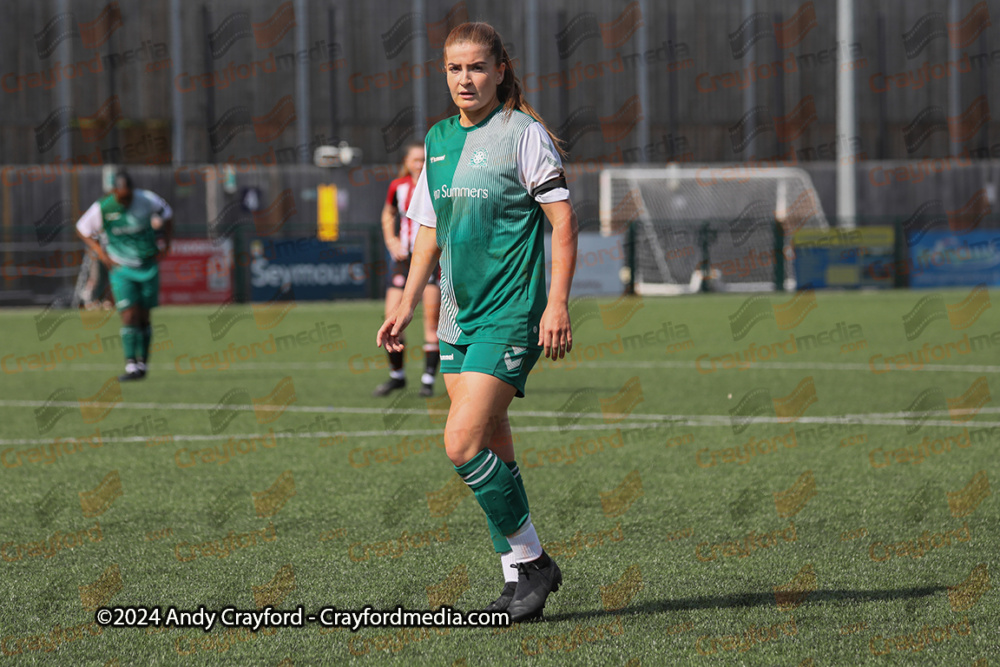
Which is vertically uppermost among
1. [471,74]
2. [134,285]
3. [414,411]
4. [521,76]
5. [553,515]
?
[521,76]

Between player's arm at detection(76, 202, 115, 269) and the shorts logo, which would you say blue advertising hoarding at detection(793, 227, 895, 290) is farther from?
A: the shorts logo

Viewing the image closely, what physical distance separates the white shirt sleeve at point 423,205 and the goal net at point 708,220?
25.2m

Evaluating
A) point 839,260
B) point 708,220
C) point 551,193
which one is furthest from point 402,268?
point 839,260

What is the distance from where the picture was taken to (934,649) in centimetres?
386

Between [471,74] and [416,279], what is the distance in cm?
71

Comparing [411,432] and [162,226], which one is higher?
[162,226]

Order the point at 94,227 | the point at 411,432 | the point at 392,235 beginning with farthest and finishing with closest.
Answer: the point at 94,227 → the point at 392,235 → the point at 411,432

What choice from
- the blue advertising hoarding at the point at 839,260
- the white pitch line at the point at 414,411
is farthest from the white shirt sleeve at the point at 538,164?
the blue advertising hoarding at the point at 839,260

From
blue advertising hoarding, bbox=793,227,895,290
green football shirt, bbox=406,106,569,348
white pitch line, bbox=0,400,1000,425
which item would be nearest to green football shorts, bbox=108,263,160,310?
white pitch line, bbox=0,400,1000,425

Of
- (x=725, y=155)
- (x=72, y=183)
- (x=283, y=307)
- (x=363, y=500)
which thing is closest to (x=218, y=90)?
(x=72, y=183)

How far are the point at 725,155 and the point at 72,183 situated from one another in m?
17.8

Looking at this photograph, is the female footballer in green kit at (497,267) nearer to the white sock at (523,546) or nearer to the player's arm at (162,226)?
the white sock at (523,546)

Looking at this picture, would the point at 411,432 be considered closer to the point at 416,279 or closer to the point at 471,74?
the point at 416,279

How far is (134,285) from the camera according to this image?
520 inches
